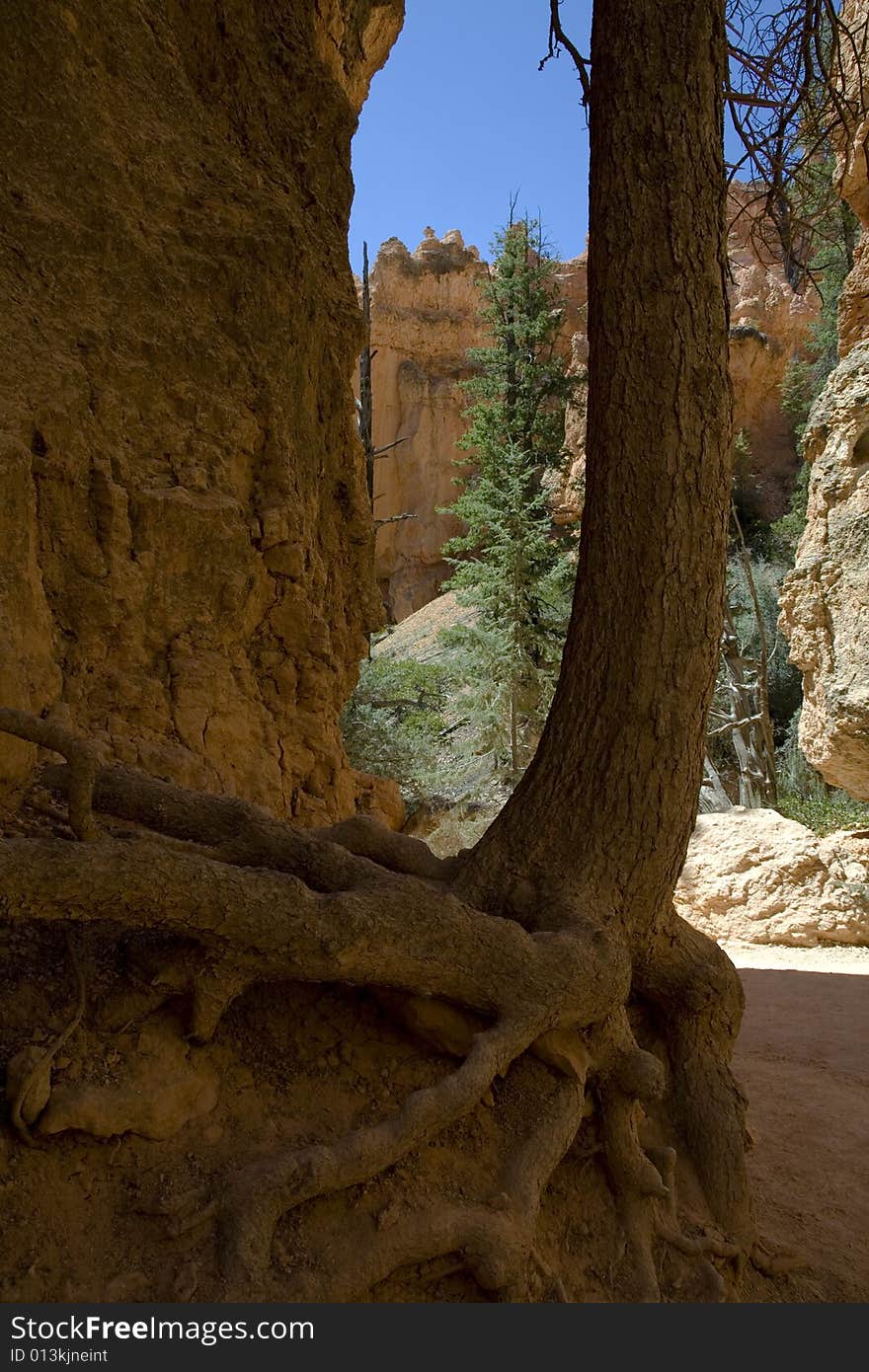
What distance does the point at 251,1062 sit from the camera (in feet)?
7.72

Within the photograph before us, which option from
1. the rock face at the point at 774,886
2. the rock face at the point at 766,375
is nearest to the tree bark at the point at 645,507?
the rock face at the point at 774,886

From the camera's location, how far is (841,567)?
10.3 meters

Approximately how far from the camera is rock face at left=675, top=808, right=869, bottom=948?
906 centimetres

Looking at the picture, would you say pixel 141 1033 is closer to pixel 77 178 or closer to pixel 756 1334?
pixel 756 1334

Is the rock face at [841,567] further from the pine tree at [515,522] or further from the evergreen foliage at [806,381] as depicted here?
the evergreen foliage at [806,381]

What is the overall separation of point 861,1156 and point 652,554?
2.97 metres

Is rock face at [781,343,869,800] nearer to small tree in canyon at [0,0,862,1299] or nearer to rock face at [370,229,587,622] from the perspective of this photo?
small tree in canyon at [0,0,862,1299]

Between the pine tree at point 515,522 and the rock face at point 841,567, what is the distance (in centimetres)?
588

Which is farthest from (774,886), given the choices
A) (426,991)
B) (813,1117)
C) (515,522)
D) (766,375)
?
(766,375)

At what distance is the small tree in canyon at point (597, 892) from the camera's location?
7.23ft

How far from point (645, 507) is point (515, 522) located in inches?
581

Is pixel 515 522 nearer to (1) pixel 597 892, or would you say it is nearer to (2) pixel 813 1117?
(2) pixel 813 1117

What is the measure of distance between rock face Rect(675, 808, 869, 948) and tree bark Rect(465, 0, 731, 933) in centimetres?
711

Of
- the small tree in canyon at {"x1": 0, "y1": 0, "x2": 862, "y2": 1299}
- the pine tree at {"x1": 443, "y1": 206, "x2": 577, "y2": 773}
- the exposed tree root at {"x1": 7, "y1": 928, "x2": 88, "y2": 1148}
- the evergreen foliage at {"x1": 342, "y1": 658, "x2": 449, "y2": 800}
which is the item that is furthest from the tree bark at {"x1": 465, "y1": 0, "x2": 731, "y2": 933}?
the pine tree at {"x1": 443, "y1": 206, "x2": 577, "y2": 773}
